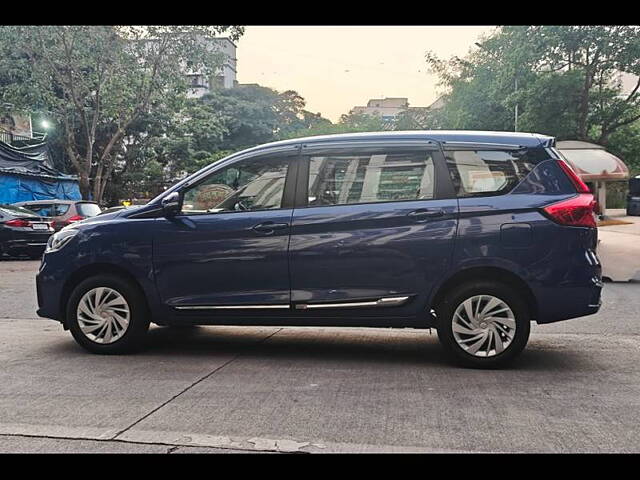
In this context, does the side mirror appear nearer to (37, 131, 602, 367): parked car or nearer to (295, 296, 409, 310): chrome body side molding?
(37, 131, 602, 367): parked car

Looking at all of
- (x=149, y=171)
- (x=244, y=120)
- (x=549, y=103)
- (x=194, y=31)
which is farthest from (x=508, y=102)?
(x=244, y=120)

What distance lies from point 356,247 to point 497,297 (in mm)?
1222

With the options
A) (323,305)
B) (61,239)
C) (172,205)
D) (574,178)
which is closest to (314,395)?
(323,305)

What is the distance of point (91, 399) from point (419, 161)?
3200mm

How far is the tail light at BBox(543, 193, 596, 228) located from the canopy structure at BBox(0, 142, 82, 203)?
20852 millimetres

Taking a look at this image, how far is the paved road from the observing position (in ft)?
12.8

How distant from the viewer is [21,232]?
16.3m

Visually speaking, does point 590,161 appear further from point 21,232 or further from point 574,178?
point 574,178

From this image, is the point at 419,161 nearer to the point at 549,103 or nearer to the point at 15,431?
the point at 15,431

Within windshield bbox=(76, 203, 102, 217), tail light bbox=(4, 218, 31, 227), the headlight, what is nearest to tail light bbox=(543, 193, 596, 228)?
the headlight

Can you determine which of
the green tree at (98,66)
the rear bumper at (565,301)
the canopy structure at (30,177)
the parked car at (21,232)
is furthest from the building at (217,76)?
the rear bumper at (565,301)

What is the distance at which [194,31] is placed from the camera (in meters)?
22.8

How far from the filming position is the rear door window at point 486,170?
556cm
